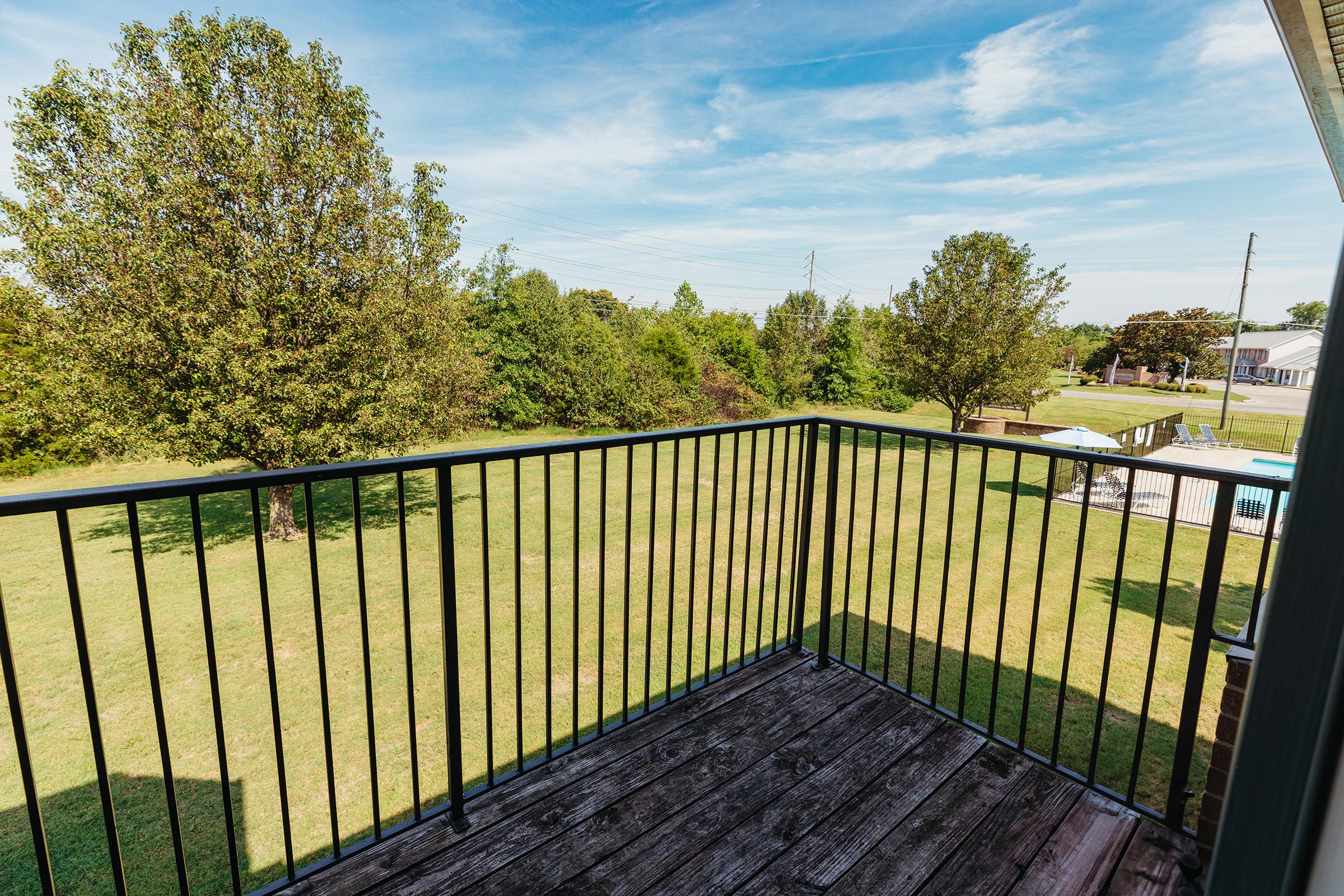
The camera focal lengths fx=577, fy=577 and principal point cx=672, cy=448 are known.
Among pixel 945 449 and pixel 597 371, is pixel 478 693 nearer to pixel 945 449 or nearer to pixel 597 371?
pixel 597 371

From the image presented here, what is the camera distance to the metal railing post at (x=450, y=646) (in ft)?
5.12

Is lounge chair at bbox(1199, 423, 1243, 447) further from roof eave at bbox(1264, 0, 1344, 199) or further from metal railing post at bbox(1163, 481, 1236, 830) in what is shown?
metal railing post at bbox(1163, 481, 1236, 830)

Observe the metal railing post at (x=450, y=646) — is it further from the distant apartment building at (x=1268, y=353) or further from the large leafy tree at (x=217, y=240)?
the distant apartment building at (x=1268, y=353)

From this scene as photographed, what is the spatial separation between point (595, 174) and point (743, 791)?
24326 millimetres

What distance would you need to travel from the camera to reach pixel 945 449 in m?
14.6

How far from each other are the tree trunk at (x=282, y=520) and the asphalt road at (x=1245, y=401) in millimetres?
30781

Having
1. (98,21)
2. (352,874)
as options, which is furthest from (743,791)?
(98,21)

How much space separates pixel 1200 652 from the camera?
5.12 feet

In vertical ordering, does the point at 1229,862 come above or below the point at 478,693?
above

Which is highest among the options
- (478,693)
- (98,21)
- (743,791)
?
(98,21)

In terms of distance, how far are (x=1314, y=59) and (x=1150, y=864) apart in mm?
2543

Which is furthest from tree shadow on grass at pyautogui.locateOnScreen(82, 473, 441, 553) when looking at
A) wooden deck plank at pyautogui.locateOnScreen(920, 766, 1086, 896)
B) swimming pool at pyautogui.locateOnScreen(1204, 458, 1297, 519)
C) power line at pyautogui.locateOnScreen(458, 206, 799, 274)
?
power line at pyautogui.locateOnScreen(458, 206, 799, 274)

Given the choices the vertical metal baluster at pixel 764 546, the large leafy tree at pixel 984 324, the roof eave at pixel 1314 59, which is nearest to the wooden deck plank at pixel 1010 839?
the vertical metal baluster at pixel 764 546

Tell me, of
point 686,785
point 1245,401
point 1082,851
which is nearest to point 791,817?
point 686,785
